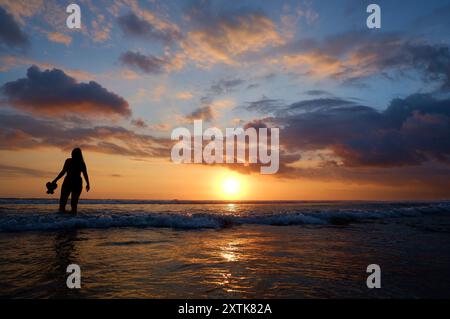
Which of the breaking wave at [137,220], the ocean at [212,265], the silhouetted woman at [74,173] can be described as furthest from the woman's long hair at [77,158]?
the ocean at [212,265]

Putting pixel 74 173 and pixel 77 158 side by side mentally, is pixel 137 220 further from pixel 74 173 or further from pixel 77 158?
pixel 77 158

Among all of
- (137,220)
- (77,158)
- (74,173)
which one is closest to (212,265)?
(137,220)

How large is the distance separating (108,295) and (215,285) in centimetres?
167

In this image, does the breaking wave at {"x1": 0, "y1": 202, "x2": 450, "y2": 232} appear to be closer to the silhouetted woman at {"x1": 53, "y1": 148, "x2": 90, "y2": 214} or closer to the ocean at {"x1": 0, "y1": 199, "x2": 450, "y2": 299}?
the ocean at {"x1": 0, "y1": 199, "x2": 450, "y2": 299}

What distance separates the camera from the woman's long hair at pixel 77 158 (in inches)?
487

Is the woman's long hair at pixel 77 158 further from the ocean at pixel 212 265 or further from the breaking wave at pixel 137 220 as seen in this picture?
the ocean at pixel 212 265

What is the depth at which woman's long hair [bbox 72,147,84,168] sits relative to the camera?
12.4m

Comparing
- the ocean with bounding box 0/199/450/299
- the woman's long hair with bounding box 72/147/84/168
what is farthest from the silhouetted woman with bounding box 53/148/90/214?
the ocean with bounding box 0/199/450/299

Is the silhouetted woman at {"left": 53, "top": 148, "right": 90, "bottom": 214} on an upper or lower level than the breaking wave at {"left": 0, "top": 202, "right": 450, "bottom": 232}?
upper

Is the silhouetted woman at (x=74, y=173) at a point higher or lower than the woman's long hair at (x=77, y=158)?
lower

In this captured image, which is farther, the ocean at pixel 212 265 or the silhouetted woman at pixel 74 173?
the silhouetted woman at pixel 74 173

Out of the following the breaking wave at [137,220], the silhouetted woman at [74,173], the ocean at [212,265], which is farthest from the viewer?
the silhouetted woman at [74,173]
